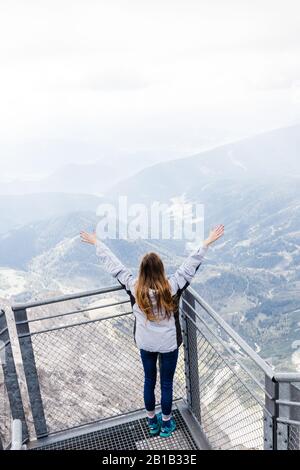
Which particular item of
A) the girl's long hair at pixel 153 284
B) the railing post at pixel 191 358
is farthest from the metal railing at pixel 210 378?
the girl's long hair at pixel 153 284

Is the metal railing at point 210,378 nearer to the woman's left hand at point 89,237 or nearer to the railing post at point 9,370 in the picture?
the railing post at point 9,370

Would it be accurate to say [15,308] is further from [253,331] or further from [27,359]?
[253,331]

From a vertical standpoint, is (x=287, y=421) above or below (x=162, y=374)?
above

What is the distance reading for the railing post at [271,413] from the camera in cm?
287

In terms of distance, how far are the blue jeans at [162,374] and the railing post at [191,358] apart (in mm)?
504

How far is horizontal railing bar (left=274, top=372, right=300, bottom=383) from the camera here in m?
2.66

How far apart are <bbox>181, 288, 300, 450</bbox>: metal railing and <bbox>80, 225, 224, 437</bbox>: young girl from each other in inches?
12.8

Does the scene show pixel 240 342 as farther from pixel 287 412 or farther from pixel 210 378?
pixel 210 378

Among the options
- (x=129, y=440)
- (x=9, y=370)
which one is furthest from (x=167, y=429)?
(x=9, y=370)

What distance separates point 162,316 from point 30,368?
1.56m

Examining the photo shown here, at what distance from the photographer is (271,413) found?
2.94 m

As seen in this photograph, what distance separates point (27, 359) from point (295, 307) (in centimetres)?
17106

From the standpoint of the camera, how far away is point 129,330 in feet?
20.5
